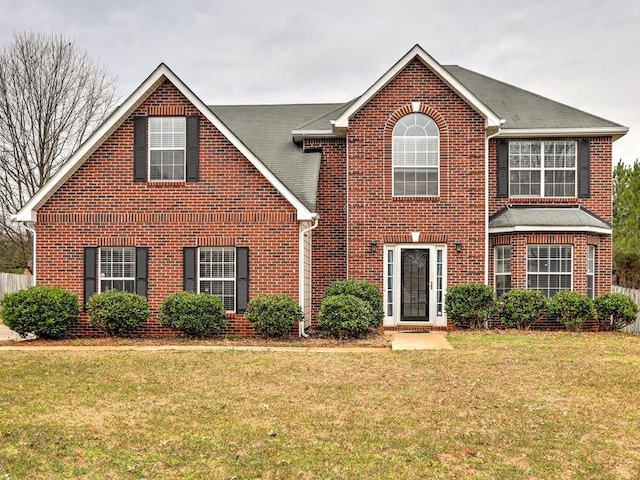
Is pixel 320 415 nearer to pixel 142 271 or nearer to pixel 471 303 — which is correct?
pixel 142 271

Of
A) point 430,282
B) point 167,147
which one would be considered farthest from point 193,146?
point 430,282

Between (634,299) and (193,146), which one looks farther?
(634,299)

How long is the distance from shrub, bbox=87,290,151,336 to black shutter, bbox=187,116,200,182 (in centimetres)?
313

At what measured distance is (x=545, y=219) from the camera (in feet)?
62.9

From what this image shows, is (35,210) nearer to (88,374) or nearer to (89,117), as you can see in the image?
(88,374)

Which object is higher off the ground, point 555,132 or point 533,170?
point 555,132

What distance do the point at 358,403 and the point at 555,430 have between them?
8.21ft

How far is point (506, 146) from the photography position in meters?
20.1

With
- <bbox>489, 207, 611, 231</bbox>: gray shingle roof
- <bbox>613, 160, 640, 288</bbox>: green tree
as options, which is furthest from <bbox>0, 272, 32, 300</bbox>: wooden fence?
<bbox>613, 160, 640, 288</bbox>: green tree

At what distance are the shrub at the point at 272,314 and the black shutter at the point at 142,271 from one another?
2.58 metres

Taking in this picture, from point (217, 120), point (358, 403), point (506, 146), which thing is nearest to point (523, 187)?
point (506, 146)

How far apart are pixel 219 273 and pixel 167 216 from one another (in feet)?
5.86

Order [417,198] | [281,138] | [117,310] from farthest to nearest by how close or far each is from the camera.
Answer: [281,138] → [417,198] → [117,310]

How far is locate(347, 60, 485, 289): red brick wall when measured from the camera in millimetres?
19109
